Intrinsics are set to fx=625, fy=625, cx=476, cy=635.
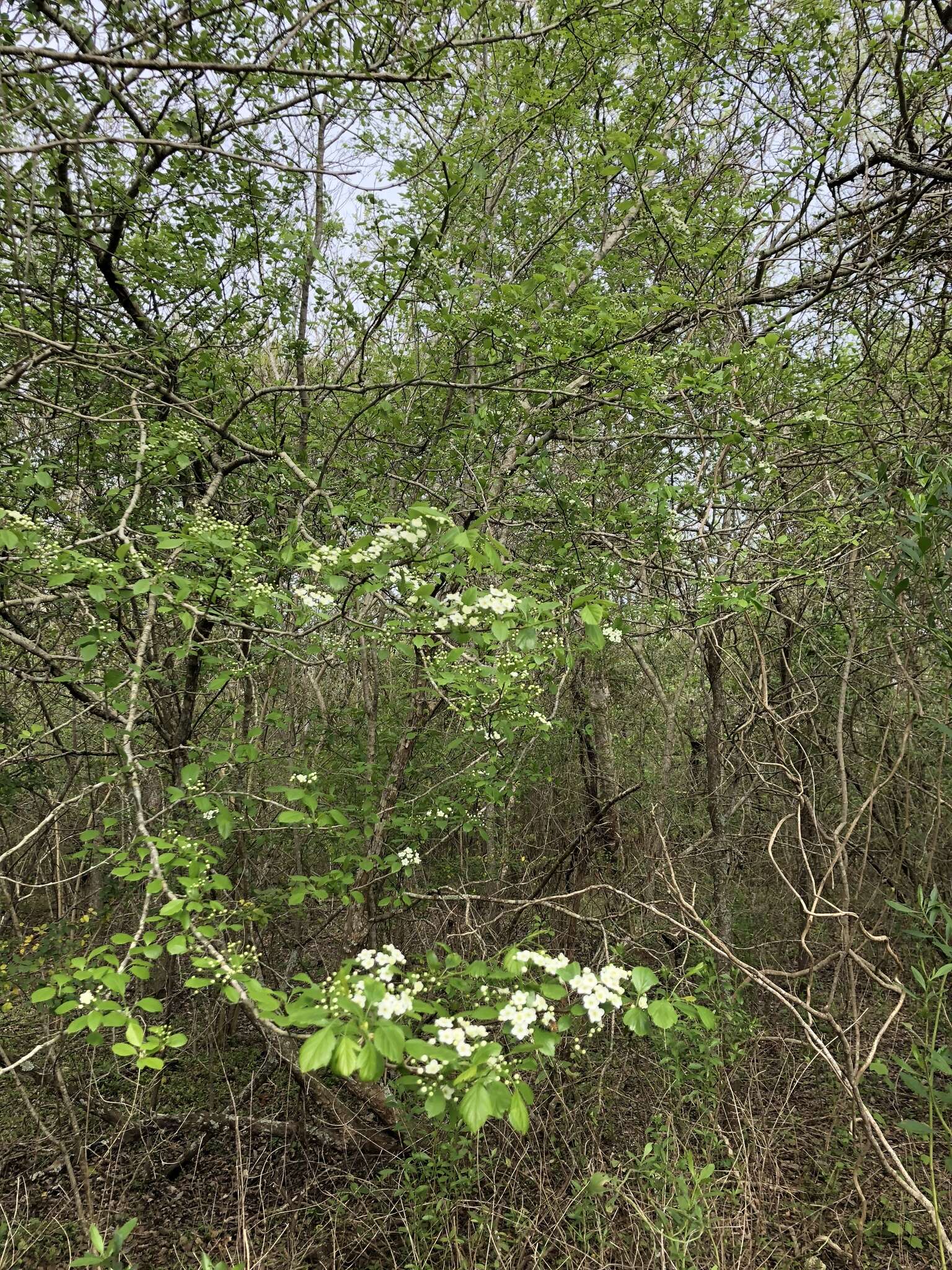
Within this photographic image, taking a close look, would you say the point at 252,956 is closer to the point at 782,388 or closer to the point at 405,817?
the point at 405,817

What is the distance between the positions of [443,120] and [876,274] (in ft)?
8.33

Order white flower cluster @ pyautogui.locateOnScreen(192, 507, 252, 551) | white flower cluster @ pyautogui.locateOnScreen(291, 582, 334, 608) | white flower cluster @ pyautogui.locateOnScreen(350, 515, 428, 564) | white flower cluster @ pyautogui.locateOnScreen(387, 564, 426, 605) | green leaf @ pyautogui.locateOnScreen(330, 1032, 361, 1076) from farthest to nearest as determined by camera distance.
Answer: white flower cluster @ pyautogui.locateOnScreen(192, 507, 252, 551), white flower cluster @ pyautogui.locateOnScreen(291, 582, 334, 608), white flower cluster @ pyautogui.locateOnScreen(387, 564, 426, 605), white flower cluster @ pyautogui.locateOnScreen(350, 515, 428, 564), green leaf @ pyautogui.locateOnScreen(330, 1032, 361, 1076)

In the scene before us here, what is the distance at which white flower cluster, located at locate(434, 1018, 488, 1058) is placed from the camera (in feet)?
4.31

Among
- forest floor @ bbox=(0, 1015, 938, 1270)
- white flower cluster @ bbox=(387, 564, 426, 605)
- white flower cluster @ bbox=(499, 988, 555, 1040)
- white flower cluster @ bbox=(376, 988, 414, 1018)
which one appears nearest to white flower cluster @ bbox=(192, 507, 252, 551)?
white flower cluster @ bbox=(387, 564, 426, 605)

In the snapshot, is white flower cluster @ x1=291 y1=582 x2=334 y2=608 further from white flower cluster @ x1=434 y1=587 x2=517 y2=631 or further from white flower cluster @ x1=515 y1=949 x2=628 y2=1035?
white flower cluster @ x1=515 y1=949 x2=628 y2=1035

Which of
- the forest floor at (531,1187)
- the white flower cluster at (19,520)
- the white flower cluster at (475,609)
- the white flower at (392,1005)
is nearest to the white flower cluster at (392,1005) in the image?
the white flower at (392,1005)

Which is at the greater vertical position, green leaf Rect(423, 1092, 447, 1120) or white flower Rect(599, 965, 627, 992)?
white flower Rect(599, 965, 627, 992)

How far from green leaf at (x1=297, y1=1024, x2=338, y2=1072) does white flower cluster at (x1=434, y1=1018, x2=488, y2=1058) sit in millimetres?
288

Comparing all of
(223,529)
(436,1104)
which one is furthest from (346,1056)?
(223,529)

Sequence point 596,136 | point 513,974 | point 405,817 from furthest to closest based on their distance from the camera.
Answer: point 596,136 < point 405,817 < point 513,974

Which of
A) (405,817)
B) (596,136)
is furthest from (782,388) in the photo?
(405,817)

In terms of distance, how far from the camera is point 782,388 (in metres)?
3.84

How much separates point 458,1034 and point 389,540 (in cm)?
139

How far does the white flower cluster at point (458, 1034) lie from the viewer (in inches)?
51.7
